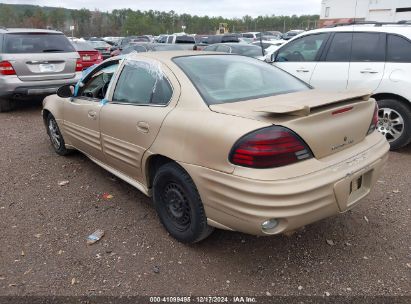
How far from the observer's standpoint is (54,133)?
5137 millimetres

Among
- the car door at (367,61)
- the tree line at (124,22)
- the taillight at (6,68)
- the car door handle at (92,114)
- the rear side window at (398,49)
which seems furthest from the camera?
the tree line at (124,22)

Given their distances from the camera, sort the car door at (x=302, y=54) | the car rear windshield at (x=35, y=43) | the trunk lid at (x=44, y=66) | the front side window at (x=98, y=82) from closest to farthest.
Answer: the front side window at (x=98, y=82) < the car door at (x=302, y=54) < the trunk lid at (x=44, y=66) < the car rear windshield at (x=35, y=43)

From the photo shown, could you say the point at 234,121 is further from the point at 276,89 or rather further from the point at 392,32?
the point at 392,32

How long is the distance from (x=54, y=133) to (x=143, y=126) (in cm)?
263

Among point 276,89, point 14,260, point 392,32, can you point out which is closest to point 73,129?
point 14,260

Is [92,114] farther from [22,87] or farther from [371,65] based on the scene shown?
[22,87]

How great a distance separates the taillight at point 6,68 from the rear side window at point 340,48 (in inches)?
231

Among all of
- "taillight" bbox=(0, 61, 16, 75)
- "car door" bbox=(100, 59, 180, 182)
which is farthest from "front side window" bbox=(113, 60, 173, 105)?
"taillight" bbox=(0, 61, 16, 75)

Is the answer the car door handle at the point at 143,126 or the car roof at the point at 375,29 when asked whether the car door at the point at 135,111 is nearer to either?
the car door handle at the point at 143,126

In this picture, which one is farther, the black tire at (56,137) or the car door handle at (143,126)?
the black tire at (56,137)

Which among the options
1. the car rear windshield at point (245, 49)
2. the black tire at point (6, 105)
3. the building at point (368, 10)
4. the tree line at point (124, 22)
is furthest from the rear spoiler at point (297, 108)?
the tree line at point (124, 22)

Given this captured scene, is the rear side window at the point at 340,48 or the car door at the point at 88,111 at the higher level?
the rear side window at the point at 340,48

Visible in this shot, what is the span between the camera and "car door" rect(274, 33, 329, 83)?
590 cm

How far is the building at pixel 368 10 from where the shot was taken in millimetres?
37969
